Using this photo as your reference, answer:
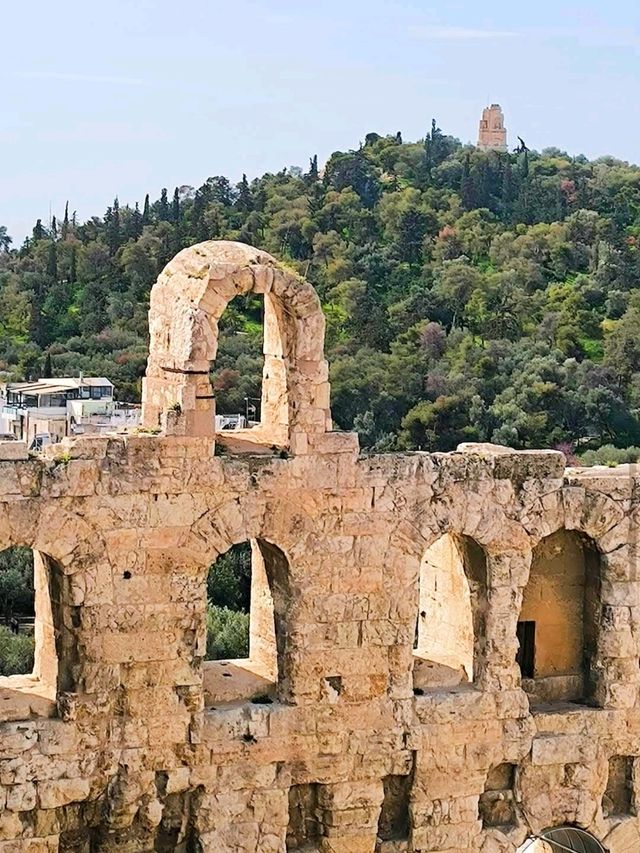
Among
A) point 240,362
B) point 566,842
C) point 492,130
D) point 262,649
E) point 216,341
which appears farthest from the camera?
point 492,130

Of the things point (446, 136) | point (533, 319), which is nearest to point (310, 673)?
point (533, 319)

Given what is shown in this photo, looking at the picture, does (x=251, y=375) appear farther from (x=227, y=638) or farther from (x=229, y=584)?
(x=227, y=638)

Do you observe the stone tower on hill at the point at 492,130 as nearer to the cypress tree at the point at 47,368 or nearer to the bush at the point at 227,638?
the cypress tree at the point at 47,368

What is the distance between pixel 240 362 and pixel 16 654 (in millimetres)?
14089

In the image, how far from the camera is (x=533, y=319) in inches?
1865

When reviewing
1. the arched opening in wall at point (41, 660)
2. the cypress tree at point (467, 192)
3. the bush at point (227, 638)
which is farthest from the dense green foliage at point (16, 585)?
the cypress tree at point (467, 192)

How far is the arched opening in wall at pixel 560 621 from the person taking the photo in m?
15.1

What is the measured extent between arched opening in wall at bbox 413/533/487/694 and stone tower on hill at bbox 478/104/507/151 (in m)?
63.3

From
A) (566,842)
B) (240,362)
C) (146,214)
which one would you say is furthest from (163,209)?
(566,842)

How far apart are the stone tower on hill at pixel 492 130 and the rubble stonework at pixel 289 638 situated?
64.3 metres

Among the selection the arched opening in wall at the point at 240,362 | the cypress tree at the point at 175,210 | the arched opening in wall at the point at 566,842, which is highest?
the cypress tree at the point at 175,210

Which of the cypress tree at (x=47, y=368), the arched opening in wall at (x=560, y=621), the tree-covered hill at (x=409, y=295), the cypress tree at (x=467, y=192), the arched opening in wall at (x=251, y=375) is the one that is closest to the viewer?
the arched opening in wall at (x=251, y=375)

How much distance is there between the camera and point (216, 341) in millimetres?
13250

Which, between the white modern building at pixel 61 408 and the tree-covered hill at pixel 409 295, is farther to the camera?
the tree-covered hill at pixel 409 295
